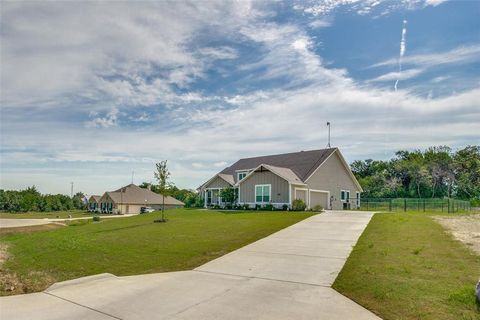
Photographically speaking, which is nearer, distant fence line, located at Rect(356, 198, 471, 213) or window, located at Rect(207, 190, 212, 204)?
distant fence line, located at Rect(356, 198, 471, 213)

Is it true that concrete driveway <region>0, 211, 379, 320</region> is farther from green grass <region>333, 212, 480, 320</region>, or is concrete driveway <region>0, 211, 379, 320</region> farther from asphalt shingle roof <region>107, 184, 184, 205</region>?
asphalt shingle roof <region>107, 184, 184, 205</region>

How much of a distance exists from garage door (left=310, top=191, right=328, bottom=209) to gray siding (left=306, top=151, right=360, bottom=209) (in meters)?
0.53

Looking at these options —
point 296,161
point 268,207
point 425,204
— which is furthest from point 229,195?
point 425,204

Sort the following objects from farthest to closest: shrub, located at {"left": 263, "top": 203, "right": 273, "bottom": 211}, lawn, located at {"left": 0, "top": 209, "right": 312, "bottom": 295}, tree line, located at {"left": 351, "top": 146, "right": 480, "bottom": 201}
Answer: tree line, located at {"left": 351, "top": 146, "right": 480, "bottom": 201}
shrub, located at {"left": 263, "top": 203, "right": 273, "bottom": 211}
lawn, located at {"left": 0, "top": 209, "right": 312, "bottom": 295}

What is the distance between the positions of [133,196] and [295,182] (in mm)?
43501

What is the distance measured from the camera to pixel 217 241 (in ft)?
47.0

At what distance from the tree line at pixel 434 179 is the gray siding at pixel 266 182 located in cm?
3140

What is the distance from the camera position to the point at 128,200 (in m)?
65.2

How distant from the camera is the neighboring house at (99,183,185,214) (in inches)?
2525

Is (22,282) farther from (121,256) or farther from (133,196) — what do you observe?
(133,196)

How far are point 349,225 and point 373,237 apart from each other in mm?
4427

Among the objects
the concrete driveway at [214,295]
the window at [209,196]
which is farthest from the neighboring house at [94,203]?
Result: the concrete driveway at [214,295]

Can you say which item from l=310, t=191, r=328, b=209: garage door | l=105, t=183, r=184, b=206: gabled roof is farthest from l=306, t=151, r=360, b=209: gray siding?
l=105, t=183, r=184, b=206: gabled roof

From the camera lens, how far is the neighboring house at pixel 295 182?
3225cm
